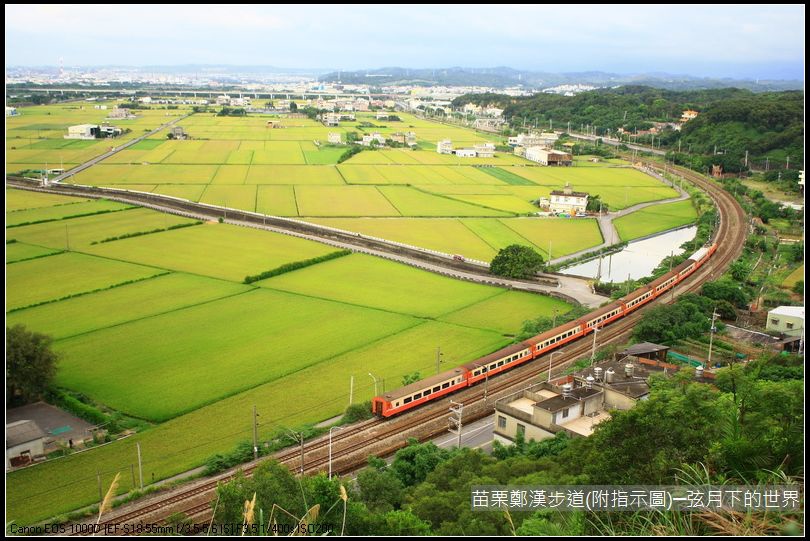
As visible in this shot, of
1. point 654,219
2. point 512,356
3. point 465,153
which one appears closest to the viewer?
point 512,356

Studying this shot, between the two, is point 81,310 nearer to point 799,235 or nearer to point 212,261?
point 212,261

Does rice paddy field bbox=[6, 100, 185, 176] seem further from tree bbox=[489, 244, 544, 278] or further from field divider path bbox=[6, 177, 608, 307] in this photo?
tree bbox=[489, 244, 544, 278]

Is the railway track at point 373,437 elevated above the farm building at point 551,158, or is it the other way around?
the farm building at point 551,158

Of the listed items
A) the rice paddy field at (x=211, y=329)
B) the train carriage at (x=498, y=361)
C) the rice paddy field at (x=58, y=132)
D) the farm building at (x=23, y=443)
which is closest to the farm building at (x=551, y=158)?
the rice paddy field at (x=211, y=329)

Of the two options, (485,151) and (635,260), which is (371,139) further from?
(635,260)

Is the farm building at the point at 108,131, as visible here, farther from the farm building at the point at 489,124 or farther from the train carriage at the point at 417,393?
the train carriage at the point at 417,393

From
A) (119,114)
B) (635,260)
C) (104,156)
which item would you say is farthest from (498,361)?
(119,114)
